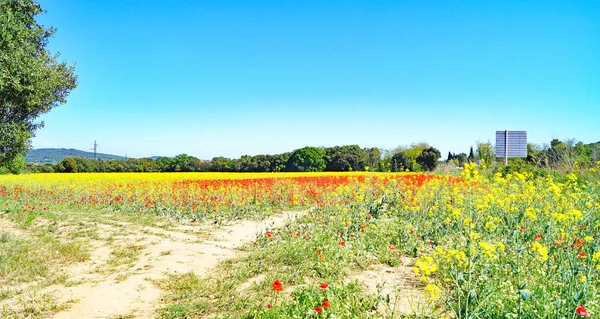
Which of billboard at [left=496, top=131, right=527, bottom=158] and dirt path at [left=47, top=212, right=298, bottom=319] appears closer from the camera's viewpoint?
dirt path at [left=47, top=212, right=298, bottom=319]

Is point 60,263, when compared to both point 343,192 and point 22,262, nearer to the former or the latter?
point 22,262

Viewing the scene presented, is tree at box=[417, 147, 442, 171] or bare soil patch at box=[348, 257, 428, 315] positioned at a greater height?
tree at box=[417, 147, 442, 171]

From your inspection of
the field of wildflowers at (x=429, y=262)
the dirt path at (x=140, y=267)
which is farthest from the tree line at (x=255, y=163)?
the field of wildflowers at (x=429, y=262)

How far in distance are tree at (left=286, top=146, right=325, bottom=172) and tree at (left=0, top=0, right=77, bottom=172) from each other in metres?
34.2

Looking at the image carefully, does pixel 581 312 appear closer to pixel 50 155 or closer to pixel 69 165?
pixel 69 165

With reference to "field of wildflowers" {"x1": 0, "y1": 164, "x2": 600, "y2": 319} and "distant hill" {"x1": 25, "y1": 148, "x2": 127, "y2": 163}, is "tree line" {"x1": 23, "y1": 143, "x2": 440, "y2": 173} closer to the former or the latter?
"distant hill" {"x1": 25, "y1": 148, "x2": 127, "y2": 163}

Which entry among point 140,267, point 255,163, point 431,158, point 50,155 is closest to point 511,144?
point 431,158

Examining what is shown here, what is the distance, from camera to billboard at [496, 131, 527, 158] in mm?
24906

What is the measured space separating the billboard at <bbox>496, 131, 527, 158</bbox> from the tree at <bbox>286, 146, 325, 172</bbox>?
25.4 meters

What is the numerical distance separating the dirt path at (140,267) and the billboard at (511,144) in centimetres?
2169

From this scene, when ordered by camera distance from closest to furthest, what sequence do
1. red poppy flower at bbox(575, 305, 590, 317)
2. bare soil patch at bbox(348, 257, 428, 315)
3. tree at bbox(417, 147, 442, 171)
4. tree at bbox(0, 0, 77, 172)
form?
1. red poppy flower at bbox(575, 305, 590, 317)
2. bare soil patch at bbox(348, 257, 428, 315)
3. tree at bbox(0, 0, 77, 172)
4. tree at bbox(417, 147, 442, 171)

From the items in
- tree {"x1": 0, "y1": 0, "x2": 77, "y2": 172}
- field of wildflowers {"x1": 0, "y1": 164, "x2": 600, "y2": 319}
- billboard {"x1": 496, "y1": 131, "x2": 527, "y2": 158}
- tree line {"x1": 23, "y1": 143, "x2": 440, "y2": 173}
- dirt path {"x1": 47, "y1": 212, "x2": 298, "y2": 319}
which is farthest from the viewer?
tree line {"x1": 23, "y1": 143, "x2": 440, "y2": 173}

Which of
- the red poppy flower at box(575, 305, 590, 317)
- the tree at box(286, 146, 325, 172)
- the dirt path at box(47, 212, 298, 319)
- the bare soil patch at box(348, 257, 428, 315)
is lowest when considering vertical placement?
the dirt path at box(47, 212, 298, 319)

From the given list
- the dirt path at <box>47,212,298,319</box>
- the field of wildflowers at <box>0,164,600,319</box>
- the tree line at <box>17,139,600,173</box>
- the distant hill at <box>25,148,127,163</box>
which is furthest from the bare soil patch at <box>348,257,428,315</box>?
the distant hill at <box>25,148,127,163</box>
